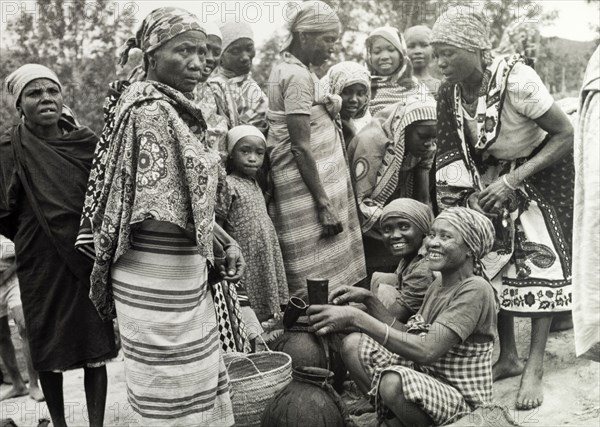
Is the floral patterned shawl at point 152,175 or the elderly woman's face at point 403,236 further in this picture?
the elderly woman's face at point 403,236

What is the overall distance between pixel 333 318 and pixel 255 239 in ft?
4.64

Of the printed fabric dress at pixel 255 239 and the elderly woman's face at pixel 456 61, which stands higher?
the elderly woman's face at pixel 456 61

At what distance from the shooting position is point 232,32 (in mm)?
5559

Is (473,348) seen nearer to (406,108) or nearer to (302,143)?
(302,143)

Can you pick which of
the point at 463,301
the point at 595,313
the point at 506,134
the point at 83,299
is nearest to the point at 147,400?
the point at 83,299

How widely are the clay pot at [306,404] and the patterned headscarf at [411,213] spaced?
120 cm

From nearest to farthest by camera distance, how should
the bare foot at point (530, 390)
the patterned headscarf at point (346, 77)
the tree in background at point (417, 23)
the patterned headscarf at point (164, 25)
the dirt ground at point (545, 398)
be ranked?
the patterned headscarf at point (164, 25) < the dirt ground at point (545, 398) < the bare foot at point (530, 390) < the patterned headscarf at point (346, 77) < the tree in background at point (417, 23)

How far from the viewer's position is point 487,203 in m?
4.33

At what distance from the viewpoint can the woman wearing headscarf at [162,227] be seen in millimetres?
3088

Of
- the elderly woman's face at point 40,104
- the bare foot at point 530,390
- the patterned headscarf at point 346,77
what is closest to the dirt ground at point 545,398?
the bare foot at point 530,390

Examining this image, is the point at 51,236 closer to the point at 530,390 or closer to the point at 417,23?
the point at 530,390

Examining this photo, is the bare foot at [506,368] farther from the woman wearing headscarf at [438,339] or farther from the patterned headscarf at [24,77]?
the patterned headscarf at [24,77]

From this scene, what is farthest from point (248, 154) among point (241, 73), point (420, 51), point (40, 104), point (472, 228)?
point (420, 51)

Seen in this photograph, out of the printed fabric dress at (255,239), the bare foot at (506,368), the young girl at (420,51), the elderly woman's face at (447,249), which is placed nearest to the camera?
the elderly woman's face at (447,249)
